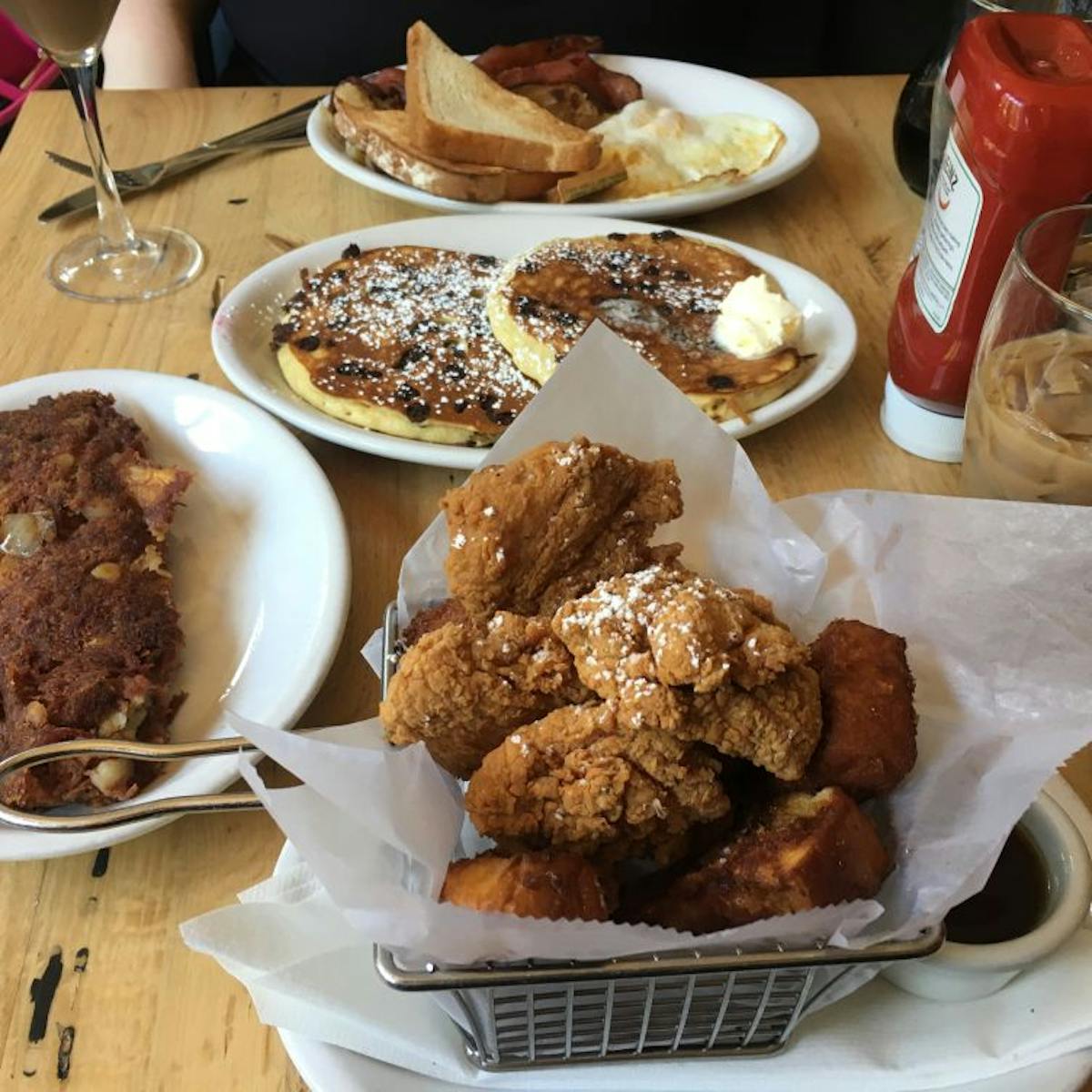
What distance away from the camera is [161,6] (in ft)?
6.73

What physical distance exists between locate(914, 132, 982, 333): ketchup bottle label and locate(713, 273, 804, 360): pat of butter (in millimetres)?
164

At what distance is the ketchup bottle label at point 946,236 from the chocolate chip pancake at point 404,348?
418 millimetres

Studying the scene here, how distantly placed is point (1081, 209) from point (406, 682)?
2.20 feet

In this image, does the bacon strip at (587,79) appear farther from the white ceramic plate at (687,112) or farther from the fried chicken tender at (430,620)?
the fried chicken tender at (430,620)

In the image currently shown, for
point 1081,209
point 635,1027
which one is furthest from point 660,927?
point 1081,209

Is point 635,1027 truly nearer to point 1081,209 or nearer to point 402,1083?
point 402,1083

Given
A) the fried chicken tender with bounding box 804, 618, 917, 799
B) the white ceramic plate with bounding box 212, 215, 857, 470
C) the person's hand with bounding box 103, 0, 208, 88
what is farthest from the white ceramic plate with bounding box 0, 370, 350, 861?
the person's hand with bounding box 103, 0, 208, 88

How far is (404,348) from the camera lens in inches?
48.4

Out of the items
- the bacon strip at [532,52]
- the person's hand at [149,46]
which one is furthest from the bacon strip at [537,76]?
the person's hand at [149,46]

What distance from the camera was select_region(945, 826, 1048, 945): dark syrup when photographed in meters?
0.66

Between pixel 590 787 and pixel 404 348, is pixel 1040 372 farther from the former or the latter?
pixel 404 348

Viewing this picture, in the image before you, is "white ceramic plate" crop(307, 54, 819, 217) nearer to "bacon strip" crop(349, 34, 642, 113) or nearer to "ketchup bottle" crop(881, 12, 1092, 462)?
"bacon strip" crop(349, 34, 642, 113)

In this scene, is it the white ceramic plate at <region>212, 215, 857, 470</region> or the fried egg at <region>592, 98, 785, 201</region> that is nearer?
the white ceramic plate at <region>212, 215, 857, 470</region>

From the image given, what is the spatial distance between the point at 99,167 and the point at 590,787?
124cm
